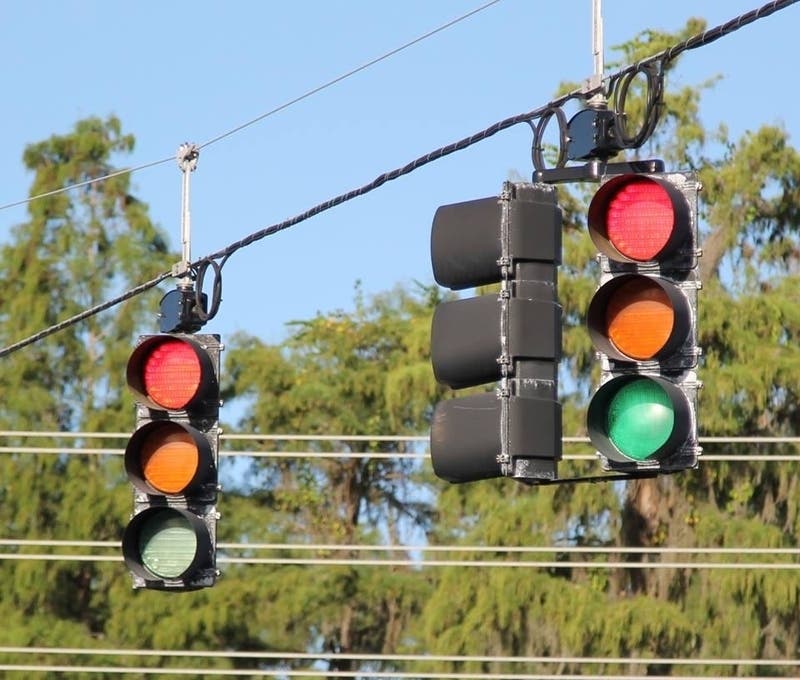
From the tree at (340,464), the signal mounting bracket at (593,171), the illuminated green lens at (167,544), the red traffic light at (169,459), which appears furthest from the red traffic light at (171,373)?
the tree at (340,464)

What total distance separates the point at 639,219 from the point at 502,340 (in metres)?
0.59

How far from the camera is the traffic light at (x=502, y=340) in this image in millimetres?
6102

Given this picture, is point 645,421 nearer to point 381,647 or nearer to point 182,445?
point 182,445

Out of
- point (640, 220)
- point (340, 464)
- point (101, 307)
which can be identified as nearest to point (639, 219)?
point (640, 220)

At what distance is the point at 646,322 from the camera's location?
600 cm

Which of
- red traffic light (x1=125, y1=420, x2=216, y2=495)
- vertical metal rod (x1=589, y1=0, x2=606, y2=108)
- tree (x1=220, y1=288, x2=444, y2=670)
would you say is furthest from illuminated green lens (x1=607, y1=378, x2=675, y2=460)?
tree (x1=220, y1=288, x2=444, y2=670)

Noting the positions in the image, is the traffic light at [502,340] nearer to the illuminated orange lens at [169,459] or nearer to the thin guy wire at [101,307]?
the illuminated orange lens at [169,459]

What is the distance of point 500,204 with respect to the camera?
630cm

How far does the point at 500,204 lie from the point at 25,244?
85.1 feet

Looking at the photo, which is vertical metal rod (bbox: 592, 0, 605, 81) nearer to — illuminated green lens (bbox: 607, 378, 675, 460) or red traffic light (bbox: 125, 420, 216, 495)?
illuminated green lens (bbox: 607, 378, 675, 460)

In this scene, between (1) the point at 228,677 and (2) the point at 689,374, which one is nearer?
(2) the point at 689,374

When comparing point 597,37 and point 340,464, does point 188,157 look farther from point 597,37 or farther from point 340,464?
point 340,464

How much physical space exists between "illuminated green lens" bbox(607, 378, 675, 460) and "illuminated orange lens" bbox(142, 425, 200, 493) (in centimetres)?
231

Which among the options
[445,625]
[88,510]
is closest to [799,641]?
[445,625]
